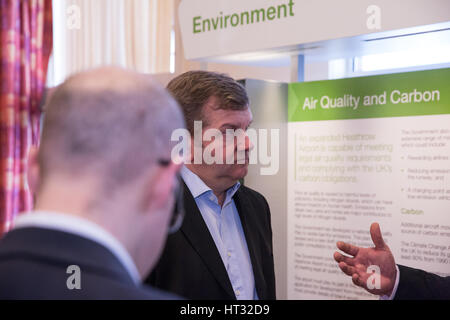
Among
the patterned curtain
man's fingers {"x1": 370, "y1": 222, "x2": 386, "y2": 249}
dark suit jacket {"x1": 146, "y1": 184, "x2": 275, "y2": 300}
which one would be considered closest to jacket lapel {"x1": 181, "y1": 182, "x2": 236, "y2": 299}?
dark suit jacket {"x1": 146, "y1": 184, "x2": 275, "y2": 300}

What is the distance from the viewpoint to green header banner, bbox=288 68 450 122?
9.43 feet

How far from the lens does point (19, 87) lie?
645cm

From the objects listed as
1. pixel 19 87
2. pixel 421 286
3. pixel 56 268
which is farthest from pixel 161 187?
pixel 19 87

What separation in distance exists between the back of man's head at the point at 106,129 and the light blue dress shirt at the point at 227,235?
51.6 inches

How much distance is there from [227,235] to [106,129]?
1457 mm

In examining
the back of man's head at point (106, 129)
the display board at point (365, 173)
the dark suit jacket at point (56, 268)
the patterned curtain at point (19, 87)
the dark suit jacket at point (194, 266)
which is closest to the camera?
the dark suit jacket at point (56, 268)

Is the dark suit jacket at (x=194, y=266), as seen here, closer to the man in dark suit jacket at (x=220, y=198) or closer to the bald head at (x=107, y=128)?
the man in dark suit jacket at (x=220, y=198)

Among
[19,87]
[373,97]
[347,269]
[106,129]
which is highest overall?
[19,87]

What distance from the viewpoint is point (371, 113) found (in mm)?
3133

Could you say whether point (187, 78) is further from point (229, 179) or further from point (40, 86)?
point (40, 86)

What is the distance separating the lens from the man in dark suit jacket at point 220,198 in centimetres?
221

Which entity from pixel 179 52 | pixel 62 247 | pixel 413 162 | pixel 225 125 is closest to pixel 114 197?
pixel 62 247

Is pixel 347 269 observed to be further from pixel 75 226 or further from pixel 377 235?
pixel 75 226

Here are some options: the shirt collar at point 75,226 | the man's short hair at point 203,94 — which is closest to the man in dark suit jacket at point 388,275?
the man's short hair at point 203,94
